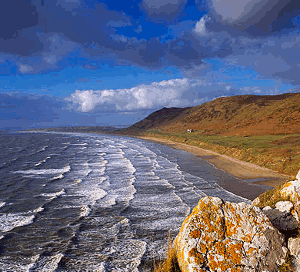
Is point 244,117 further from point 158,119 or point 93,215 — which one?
point 93,215

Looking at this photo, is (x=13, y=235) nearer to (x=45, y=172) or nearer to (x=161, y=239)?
(x=161, y=239)

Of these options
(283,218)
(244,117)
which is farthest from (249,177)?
(244,117)

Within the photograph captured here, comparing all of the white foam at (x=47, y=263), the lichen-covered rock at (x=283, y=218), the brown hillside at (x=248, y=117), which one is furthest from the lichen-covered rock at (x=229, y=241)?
the brown hillside at (x=248, y=117)

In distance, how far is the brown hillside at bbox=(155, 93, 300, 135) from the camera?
6838 cm

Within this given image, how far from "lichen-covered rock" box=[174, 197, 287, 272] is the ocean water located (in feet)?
2.64

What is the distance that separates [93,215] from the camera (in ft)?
48.3

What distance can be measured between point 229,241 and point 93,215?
34.7 ft

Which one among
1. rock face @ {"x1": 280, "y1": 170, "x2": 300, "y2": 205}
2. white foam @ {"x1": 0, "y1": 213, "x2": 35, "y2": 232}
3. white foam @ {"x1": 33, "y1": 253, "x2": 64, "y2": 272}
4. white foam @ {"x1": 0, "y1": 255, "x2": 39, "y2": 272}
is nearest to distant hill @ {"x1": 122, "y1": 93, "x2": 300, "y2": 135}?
white foam @ {"x1": 0, "y1": 213, "x2": 35, "y2": 232}

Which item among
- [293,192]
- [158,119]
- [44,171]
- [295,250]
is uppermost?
[158,119]

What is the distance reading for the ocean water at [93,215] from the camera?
9.84m

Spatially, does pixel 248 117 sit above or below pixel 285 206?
above

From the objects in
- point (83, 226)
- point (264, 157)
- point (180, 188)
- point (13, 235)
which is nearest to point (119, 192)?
point (180, 188)

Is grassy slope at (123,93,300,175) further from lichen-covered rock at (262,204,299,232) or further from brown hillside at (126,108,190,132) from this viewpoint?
lichen-covered rock at (262,204,299,232)

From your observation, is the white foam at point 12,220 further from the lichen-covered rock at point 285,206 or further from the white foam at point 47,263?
the lichen-covered rock at point 285,206
